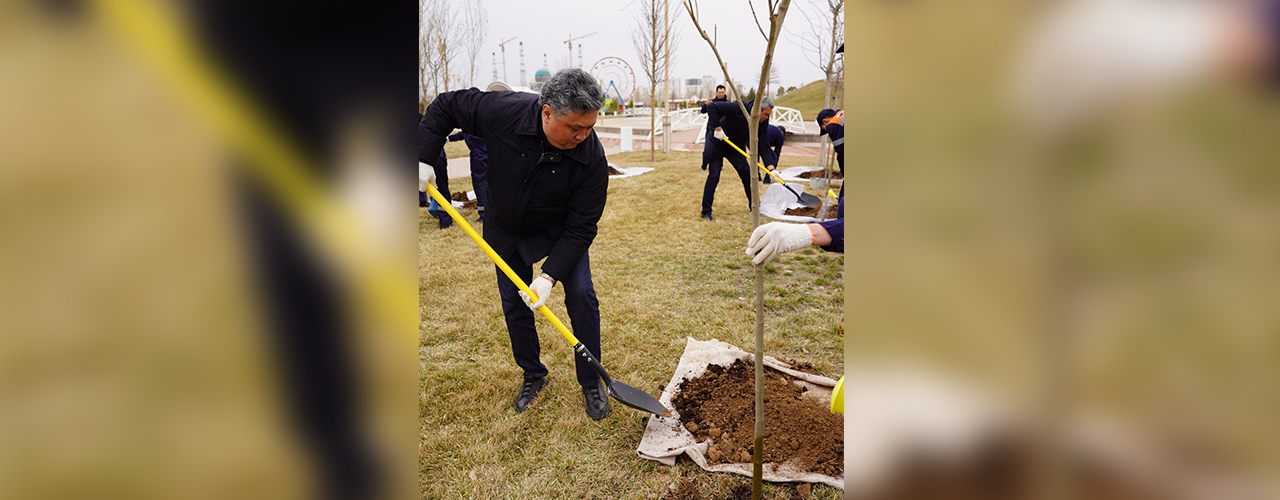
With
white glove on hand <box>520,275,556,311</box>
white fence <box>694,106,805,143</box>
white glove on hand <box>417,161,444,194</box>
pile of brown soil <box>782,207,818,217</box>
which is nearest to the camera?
white glove on hand <box>520,275,556,311</box>

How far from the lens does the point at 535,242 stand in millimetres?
3045

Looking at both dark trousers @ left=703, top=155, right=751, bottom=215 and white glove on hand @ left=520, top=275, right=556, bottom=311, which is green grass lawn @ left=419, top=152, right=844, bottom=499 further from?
white glove on hand @ left=520, top=275, right=556, bottom=311

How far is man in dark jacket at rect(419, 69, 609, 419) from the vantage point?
8.58ft

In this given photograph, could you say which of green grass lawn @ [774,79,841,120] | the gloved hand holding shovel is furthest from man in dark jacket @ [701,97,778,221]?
green grass lawn @ [774,79,841,120]

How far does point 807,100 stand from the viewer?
3772 centimetres

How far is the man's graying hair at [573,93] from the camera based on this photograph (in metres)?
2.48

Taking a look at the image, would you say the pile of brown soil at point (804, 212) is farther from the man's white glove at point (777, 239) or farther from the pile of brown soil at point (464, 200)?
the man's white glove at point (777, 239)

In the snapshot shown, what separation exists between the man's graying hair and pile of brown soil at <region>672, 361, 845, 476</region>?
1.59 metres
